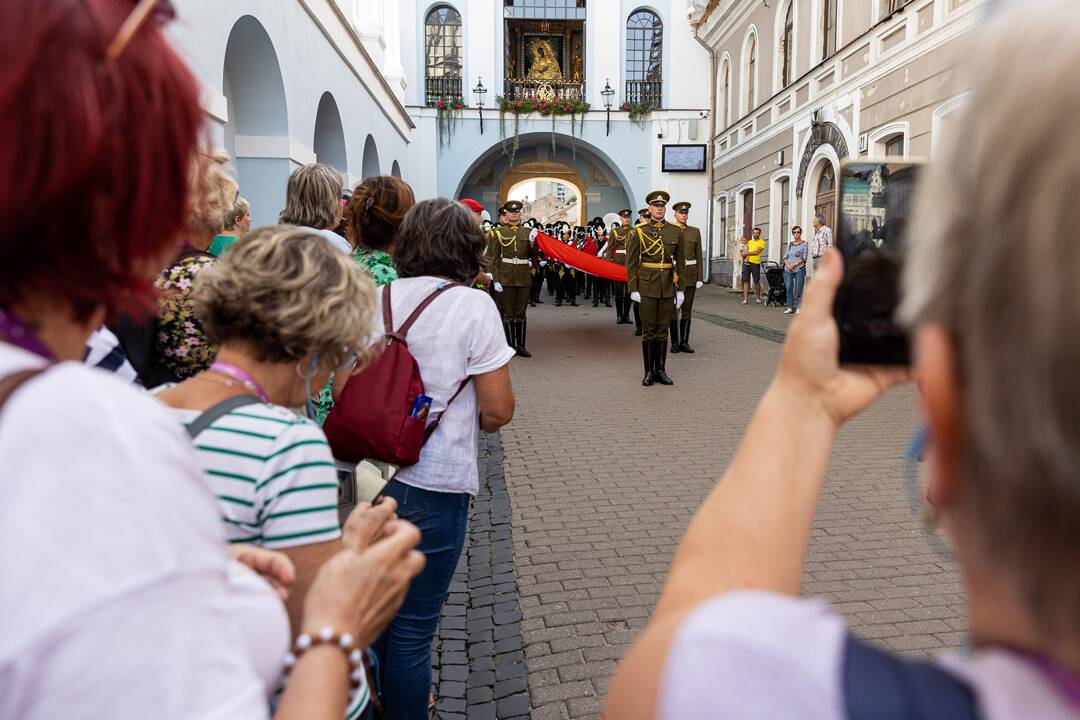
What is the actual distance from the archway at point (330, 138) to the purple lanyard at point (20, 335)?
43.1 ft

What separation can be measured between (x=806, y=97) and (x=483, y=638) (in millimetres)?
17446

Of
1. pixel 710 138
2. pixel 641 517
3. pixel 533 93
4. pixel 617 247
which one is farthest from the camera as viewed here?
pixel 533 93

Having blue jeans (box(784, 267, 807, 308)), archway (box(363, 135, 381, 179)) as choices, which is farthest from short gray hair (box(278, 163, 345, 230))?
blue jeans (box(784, 267, 807, 308))

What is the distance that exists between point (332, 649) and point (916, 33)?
1468cm

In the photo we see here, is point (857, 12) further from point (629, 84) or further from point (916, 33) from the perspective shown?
point (629, 84)

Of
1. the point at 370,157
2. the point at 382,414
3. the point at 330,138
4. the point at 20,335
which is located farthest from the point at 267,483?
the point at 370,157

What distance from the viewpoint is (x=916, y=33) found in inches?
517

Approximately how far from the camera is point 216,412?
149 cm

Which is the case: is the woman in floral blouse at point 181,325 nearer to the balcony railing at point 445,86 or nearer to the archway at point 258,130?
the archway at point 258,130

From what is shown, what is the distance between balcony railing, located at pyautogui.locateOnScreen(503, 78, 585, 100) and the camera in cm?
2775

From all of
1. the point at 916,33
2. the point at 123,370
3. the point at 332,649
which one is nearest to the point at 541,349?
the point at 916,33

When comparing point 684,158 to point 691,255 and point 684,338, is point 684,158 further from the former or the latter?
point 691,255

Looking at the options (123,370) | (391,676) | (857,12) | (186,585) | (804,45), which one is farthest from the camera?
(804,45)

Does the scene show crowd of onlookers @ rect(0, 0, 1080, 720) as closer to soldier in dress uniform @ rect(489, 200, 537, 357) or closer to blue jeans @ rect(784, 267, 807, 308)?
soldier in dress uniform @ rect(489, 200, 537, 357)
